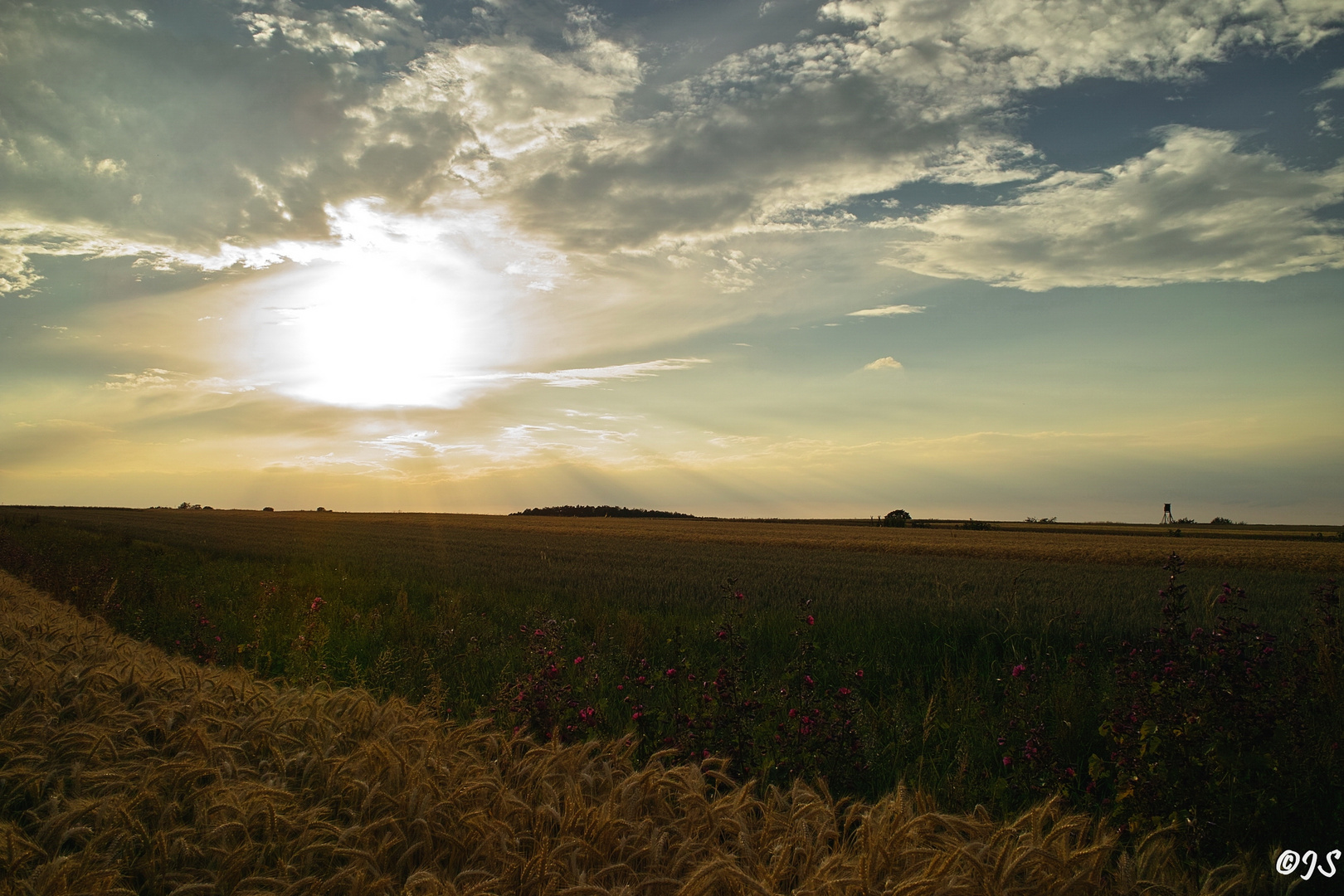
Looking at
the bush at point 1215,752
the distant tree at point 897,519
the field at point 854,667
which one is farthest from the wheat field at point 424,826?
the distant tree at point 897,519

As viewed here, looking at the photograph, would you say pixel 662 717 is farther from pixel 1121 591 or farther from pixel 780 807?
pixel 1121 591

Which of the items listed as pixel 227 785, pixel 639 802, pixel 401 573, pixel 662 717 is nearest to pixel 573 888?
pixel 639 802

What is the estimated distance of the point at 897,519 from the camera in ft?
265

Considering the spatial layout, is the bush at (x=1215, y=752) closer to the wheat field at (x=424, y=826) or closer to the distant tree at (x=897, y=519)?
the wheat field at (x=424, y=826)

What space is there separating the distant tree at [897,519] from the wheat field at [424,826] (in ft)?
264

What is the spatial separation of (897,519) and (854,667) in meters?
77.5

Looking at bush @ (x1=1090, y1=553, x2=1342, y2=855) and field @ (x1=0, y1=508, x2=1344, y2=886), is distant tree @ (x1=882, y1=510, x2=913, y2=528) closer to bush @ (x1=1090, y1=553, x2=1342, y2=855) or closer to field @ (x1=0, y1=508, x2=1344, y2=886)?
field @ (x1=0, y1=508, x2=1344, y2=886)

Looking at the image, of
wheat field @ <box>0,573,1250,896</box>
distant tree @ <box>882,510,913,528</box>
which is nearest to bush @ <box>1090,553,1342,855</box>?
wheat field @ <box>0,573,1250,896</box>

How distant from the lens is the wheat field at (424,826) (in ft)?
5.21

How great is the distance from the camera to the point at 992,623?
9.96m

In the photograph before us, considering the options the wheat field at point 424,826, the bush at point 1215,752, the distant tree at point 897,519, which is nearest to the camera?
the wheat field at point 424,826

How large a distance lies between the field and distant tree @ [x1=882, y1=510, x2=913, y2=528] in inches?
2476

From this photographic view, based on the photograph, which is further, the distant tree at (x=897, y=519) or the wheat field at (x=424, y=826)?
the distant tree at (x=897, y=519)

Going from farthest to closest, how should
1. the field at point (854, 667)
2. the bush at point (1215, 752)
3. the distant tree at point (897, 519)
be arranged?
the distant tree at point (897, 519) → the field at point (854, 667) → the bush at point (1215, 752)
